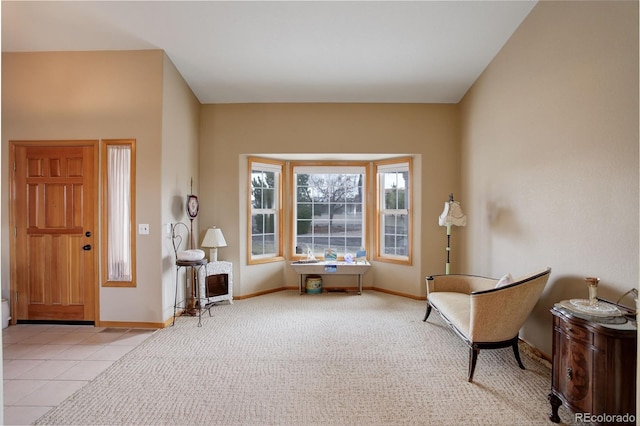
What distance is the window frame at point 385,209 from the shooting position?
5.30 m

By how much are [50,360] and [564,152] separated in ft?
15.8

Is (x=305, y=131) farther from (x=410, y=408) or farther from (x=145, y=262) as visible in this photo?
(x=410, y=408)

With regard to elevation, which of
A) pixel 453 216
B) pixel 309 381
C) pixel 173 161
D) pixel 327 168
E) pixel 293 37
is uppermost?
pixel 293 37

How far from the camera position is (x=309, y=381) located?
2.71 meters

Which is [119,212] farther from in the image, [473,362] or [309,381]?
[473,362]

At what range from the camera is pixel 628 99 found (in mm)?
2195

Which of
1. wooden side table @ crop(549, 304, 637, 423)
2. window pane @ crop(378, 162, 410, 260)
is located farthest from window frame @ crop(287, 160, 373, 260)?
wooden side table @ crop(549, 304, 637, 423)

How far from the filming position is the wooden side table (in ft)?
6.02

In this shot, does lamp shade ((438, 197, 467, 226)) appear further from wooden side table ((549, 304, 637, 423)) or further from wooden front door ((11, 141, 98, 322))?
wooden front door ((11, 141, 98, 322))

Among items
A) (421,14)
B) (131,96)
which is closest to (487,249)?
(421,14)

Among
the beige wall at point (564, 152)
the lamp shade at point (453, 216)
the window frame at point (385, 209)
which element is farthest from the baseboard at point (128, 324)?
the beige wall at point (564, 152)

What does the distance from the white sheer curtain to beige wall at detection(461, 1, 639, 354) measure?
167 inches

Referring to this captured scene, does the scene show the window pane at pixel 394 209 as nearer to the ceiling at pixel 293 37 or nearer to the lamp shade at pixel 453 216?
the lamp shade at pixel 453 216

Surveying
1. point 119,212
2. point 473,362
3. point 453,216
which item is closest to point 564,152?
point 453,216
